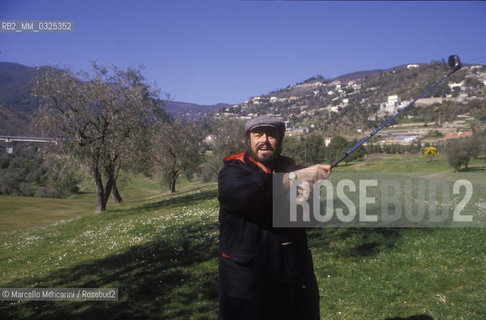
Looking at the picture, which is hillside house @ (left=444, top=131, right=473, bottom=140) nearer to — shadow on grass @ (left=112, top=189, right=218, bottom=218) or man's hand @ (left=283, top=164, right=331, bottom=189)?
shadow on grass @ (left=112, top=189, right=218, bottom=218)

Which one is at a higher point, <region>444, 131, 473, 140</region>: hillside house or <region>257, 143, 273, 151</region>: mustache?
<region>444, 131, 473, 140</region>: hillside house

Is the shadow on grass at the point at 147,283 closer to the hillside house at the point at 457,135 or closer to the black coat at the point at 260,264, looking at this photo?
the black coat at the point at 260,264

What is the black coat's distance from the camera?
3021mm

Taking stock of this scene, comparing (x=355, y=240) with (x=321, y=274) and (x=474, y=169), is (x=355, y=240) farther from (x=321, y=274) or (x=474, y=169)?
(x=474, y=169)

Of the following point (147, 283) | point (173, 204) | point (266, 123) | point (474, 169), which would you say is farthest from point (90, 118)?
point (474, 169)

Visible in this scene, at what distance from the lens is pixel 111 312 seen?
21.1ft

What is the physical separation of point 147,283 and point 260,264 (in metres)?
5.55

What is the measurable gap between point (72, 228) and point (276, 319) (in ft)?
62.7

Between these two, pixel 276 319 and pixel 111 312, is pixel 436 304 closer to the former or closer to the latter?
pixel 276 319

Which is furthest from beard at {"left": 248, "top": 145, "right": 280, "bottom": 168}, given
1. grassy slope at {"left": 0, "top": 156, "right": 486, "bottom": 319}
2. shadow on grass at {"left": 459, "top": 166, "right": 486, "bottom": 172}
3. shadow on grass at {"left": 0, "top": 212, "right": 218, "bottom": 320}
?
shadow on grass at {"left": 459, "top": 166, "right": 486, "bottom": 172}

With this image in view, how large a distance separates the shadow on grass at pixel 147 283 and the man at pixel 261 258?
10.6 feet

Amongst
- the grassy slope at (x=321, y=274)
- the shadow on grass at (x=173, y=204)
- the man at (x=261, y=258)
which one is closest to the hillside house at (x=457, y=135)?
the shadow on grass at (x=173, y=204)

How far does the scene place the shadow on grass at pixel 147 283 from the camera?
6.38 m

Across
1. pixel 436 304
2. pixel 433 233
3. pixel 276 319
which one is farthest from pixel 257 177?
pixel 433 233
